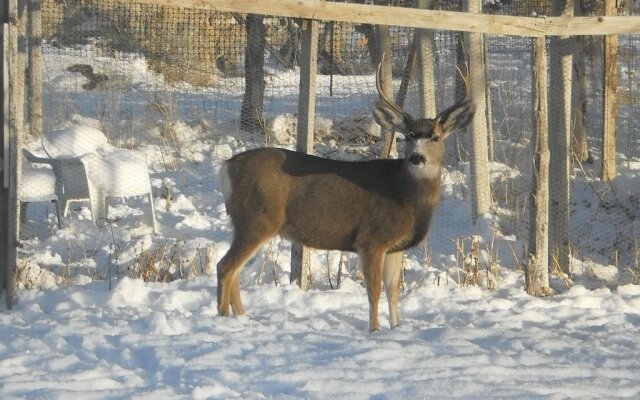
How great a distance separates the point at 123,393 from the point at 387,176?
3233 mm

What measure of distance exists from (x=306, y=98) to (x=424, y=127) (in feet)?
4.90

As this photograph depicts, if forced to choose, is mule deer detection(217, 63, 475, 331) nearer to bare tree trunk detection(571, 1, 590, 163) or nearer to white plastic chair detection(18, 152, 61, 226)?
white plastic chair detection(18, 152, 61, 226)

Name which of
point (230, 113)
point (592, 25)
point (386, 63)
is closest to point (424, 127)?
point (592, 25)

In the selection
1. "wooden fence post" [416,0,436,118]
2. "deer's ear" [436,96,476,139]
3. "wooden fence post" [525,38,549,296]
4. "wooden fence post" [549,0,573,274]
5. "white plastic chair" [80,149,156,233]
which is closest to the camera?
"deer's ear" [436,96,476,139]

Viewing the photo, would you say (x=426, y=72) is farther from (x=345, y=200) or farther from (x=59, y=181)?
(x=59, y=181)

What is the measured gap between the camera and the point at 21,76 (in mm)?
8000

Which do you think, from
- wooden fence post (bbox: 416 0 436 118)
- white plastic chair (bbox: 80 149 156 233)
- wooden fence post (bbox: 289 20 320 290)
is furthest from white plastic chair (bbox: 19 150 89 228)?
wooden fence post (bbox: 416 0 436 118)

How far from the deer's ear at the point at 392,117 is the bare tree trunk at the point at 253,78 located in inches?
181

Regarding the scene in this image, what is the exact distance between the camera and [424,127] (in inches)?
300

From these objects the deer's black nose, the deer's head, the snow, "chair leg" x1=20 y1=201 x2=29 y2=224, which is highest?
the deer's head

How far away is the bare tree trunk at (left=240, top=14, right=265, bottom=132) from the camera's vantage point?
12469mm

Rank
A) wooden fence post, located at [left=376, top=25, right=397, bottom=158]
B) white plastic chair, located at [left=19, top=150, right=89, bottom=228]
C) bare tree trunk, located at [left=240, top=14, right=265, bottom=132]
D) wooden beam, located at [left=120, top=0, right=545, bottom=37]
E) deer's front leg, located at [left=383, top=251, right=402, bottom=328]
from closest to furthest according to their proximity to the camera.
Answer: deer's front leg, located at [left=383, top=251, right=402, bottom=328] < wooden beam, located at [left=120, top=0, right=545, bottom=37] < white plastic chair, located at [left=19, top=150, right=89, bottom=228] < wooden fence post, located at [left=376, top=25, right=397, bottom=158] < bare tree trunk, located at [left=240, top=14, right=265, bottom=132]

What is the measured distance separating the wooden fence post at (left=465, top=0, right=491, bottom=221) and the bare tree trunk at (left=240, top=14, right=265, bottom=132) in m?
2.71

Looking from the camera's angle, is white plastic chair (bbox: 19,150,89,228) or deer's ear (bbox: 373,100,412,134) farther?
white plastic chair (bbox: 19,150,89,228)
